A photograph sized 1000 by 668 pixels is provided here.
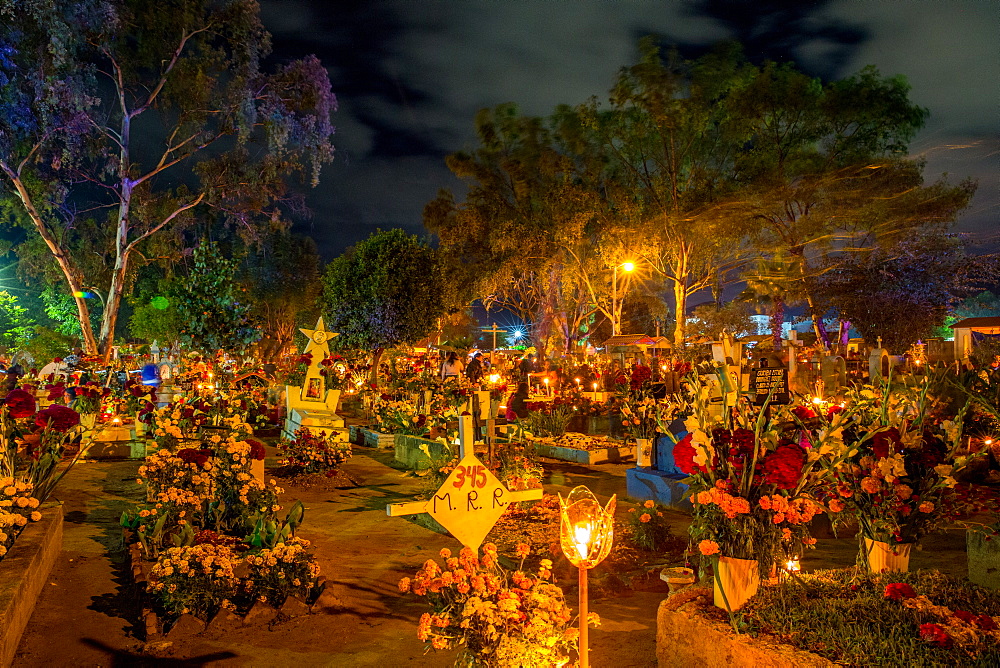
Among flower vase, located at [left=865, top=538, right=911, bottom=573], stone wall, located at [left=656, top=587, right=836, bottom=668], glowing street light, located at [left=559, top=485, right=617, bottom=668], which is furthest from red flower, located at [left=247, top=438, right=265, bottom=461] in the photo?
flower vase, located at [left=865, top=538, right=911, bottom=573]

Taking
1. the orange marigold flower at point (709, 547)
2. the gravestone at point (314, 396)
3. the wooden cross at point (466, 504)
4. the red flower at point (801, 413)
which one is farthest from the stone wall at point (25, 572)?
the gravestone at point (314, 396)

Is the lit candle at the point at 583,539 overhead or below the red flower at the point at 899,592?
overhead

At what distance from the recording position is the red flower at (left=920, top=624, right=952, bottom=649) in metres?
3.05

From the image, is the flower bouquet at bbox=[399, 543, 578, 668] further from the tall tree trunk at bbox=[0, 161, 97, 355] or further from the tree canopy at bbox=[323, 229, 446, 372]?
the tall tree trunk at bbox=[0, 161, 97, 355]

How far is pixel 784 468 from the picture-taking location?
3.48m

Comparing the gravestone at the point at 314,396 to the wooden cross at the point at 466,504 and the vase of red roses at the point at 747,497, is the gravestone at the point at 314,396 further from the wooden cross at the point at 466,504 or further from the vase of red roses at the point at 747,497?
the vase of red roses at the point at 747,497

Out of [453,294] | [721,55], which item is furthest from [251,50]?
[721,55]

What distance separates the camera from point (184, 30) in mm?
21453

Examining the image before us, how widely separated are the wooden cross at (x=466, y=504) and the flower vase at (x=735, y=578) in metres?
1.38

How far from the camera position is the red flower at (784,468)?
348cm

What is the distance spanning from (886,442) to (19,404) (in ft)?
22.5

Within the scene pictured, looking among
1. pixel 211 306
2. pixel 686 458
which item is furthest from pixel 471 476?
pixel 211 306

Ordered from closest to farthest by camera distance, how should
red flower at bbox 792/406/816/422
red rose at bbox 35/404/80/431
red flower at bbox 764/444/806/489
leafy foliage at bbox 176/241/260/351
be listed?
red flower at bbox 764/444/806/489 < red flower at bbox 792/406/816/422 < red rose at bbox 35/404/80/431 < leafy foliage at bbox 176/241/260/351

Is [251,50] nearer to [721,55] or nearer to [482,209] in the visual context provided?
[482,209]
